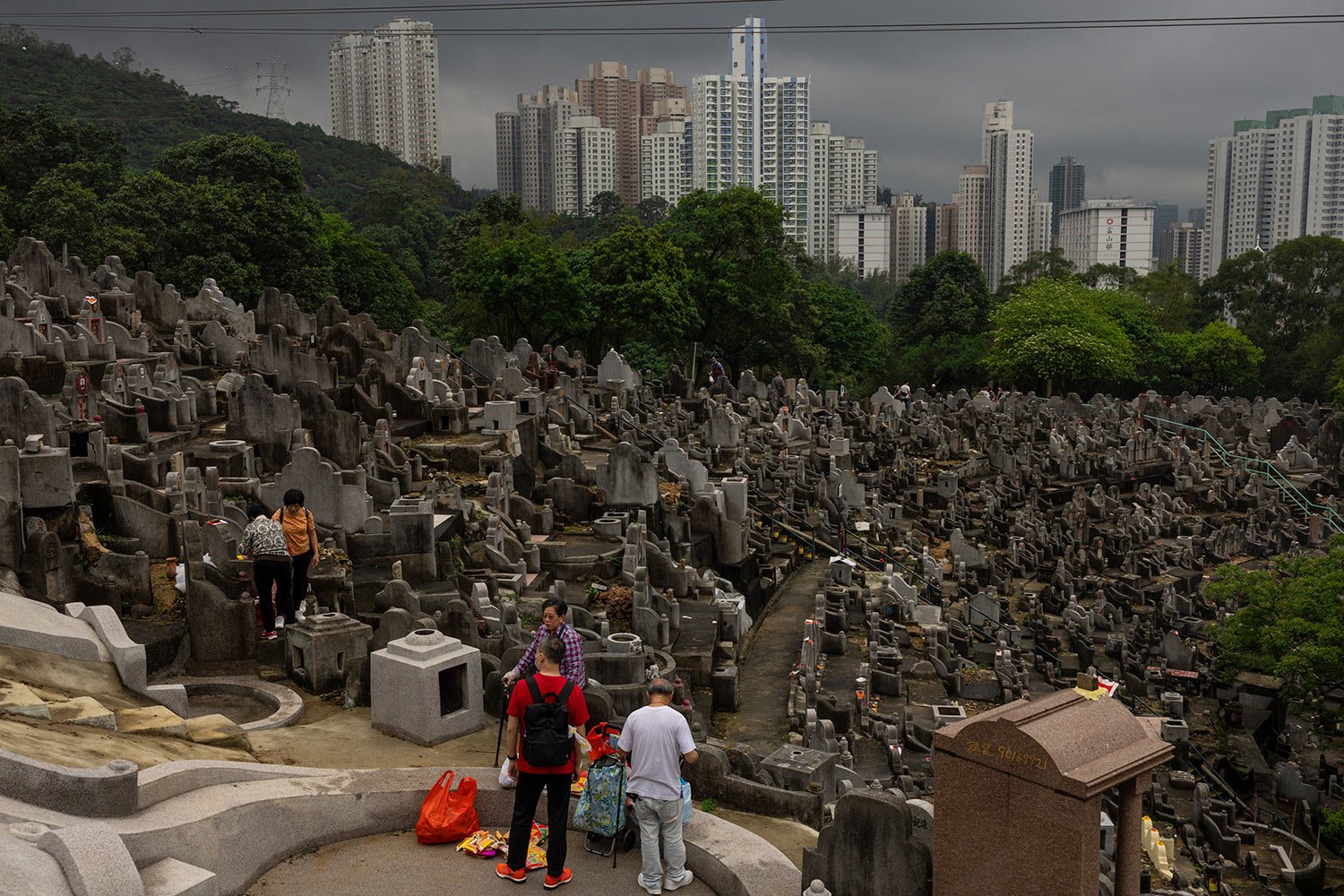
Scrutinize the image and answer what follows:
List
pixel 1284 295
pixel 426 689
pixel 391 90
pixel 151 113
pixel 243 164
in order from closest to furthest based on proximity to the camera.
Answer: pixel 426 689, pixel 243 164, pixel 1284 295, pixel 151 113, pixel 391 90

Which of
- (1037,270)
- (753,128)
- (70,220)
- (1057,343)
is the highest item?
(753,128)

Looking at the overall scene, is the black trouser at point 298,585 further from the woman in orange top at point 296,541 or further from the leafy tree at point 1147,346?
the leafy tree at point 1147,346

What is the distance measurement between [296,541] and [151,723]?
4.44 metres

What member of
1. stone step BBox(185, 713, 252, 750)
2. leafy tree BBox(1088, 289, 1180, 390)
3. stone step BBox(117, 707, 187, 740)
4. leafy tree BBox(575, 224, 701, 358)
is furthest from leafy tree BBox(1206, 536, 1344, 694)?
leafy tree BBox(1088, 289, 1180, 390)

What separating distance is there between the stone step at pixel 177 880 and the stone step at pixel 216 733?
240 centimetres

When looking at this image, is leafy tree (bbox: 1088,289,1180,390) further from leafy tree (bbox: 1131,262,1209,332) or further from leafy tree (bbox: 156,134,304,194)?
leafy tree (bbox: 156,134,304,194)

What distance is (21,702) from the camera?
8.33 metres

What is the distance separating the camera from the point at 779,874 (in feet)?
24.9

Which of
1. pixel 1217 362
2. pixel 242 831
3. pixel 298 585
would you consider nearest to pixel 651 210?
pixel 1217 362

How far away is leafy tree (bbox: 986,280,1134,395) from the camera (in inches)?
2147

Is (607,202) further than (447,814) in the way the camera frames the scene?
Yes

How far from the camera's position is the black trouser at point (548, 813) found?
7.50 meters

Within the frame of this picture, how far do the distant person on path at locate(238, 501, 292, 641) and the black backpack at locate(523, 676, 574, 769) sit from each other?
20.3 ft

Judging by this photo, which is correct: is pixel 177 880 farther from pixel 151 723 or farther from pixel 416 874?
pixel 151 723
